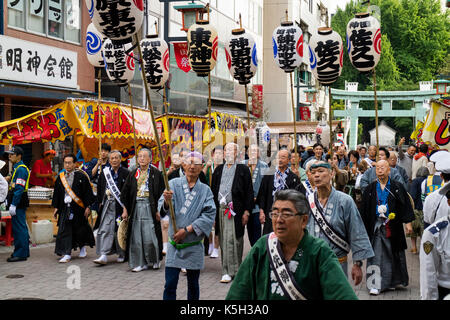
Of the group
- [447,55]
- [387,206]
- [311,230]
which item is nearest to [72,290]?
[311,230]

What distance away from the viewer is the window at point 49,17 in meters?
14.6

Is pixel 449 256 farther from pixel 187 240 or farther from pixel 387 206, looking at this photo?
pixel 387 206

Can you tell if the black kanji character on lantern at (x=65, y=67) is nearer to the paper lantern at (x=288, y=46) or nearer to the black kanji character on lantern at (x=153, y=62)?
the black kanji character on lantern at (x=153, y=62)

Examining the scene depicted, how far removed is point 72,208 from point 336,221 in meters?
5.80

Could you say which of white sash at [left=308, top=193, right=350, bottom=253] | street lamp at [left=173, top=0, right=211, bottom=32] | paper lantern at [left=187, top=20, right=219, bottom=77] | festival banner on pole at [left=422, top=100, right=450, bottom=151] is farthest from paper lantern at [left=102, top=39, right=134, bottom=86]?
white sash at [left=308, top=193, right=350, bottom=253]

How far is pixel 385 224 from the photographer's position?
23.9ft

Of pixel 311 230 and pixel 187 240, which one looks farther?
pixel 187 240

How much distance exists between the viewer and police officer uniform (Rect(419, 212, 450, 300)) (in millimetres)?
3818

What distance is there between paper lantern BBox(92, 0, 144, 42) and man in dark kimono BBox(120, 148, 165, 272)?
290 centimetres

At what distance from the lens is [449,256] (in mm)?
3797

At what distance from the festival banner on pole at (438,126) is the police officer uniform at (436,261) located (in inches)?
297

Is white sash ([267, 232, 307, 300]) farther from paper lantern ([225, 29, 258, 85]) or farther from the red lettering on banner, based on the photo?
the red lettering on banner

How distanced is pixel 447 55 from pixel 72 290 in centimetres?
4501

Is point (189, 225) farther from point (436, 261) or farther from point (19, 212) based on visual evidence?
point (19, 212)
